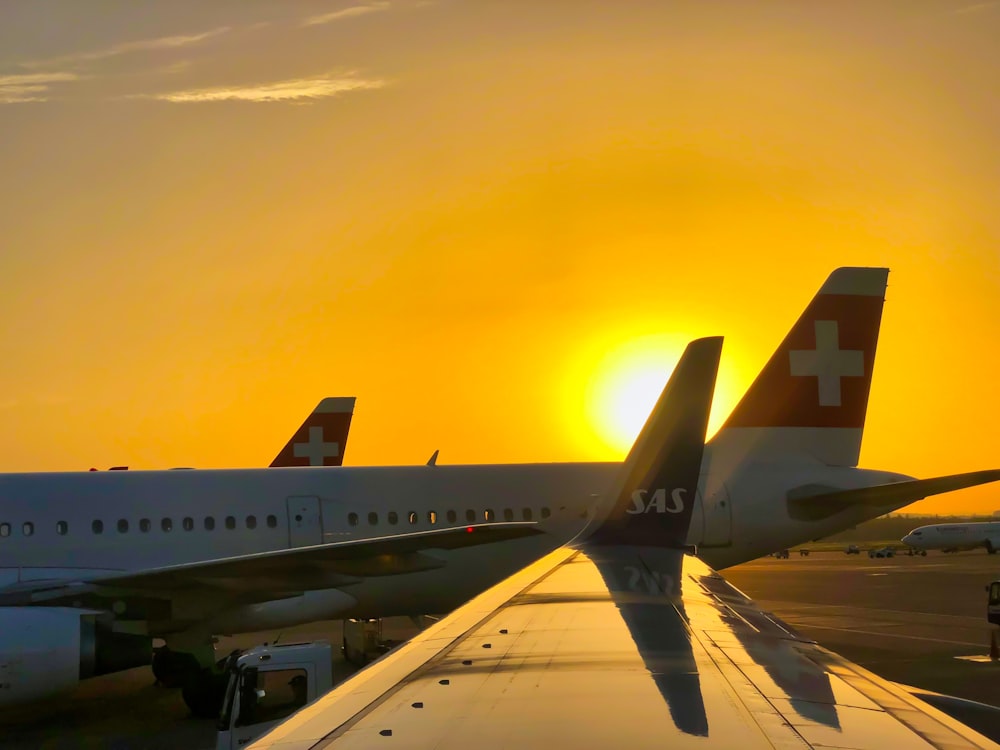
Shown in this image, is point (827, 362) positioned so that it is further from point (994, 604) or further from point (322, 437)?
point (322, 437)

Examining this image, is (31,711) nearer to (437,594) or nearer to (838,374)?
(437,594)

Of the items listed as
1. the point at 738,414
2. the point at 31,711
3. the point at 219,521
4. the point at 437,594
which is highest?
the point at 738,414

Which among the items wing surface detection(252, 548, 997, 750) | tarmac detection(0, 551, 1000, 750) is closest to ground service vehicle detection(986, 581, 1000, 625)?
tarmac detection(0, 551, 1000, 750)

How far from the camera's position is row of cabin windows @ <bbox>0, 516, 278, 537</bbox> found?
1534 centimetres

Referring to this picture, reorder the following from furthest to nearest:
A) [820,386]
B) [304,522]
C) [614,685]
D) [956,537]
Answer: [956,537] < [820,386] < [304,522] < [614,685]

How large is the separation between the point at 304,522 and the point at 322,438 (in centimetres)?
1906

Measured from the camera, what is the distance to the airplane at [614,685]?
2.96m

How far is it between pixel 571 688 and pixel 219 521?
43.2 feet

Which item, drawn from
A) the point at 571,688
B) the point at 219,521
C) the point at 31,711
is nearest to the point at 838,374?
the point at 219,521

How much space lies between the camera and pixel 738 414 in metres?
18.5

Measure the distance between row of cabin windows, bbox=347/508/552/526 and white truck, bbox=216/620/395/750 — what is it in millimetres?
6527

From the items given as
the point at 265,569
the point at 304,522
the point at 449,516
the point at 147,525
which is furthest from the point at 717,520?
the point at 147,525

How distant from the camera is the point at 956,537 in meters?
61.4

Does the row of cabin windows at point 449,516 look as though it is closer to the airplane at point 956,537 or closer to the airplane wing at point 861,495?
the airplane wing at point 861,495
